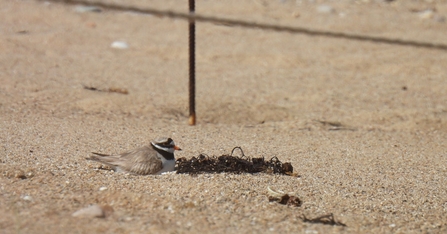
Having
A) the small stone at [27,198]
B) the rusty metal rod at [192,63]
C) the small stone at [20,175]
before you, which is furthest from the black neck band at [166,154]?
the rusty metal rod at [192,63]

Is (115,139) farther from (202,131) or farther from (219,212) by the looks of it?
(219,212)

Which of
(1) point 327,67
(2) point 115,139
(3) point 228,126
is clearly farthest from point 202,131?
(1) point 327,67

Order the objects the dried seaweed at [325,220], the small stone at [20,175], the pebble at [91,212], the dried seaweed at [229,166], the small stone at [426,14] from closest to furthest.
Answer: the pebble at [91,212] → the dried seaweed at [325,220] → the small stone at [20,175] → the dried seaweed at [229,166] → the small stone at [426,14]

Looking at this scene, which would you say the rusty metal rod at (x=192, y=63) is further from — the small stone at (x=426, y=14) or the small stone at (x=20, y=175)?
the small stone at (x=426, y=14)

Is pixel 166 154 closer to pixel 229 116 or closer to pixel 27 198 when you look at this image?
pixel 27 198

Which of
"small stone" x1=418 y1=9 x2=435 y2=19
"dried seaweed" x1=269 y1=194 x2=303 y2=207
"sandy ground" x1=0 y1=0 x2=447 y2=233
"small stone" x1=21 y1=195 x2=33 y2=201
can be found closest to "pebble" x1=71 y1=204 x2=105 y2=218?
"sandy ground" x1=0 y1=0 x2=447 y2=233

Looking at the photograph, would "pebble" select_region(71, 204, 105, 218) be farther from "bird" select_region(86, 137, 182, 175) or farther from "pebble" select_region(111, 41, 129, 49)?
"pebble" select_region(111, 41, 129, 49)
